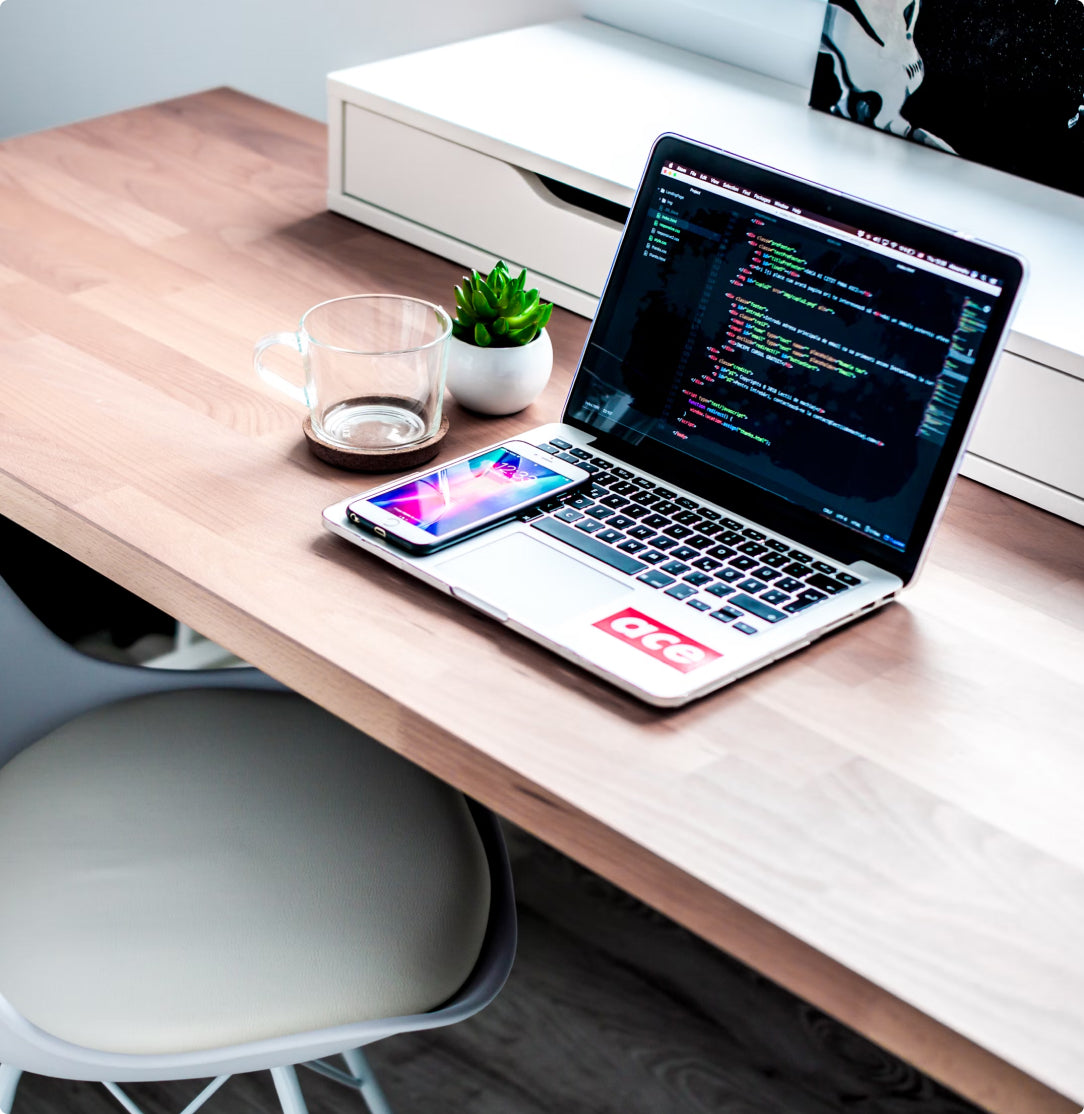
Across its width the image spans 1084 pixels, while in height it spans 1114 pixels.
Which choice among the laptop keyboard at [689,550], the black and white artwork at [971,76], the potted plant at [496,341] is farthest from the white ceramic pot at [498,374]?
the black and white artwork at [971,76]

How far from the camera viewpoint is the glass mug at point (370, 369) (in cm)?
91

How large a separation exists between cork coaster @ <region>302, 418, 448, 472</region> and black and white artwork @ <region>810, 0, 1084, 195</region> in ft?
1.96

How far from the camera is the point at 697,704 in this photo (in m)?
0.73

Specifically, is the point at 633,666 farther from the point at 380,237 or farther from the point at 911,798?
the point at 380,237

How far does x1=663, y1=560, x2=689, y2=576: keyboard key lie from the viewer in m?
0.81

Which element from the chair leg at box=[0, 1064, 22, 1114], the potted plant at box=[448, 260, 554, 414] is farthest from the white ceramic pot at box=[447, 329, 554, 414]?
the chair leg at box=[0, 1064, 22, 1114]

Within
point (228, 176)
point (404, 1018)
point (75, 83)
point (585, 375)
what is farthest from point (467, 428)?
point (75, 83)

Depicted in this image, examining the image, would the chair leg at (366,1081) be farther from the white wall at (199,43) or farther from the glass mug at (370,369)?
the white wall at (199,43)

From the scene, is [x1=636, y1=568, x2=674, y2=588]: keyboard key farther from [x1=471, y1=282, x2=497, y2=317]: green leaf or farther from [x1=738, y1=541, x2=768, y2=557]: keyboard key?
[x1=471, y1=282, x2=497, y2=317]: green leaf

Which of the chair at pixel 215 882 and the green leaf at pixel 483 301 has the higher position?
the green leaf at pixel 483 301

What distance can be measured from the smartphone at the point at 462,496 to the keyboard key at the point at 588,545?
0.07 ft

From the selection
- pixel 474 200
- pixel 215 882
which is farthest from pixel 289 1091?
pixel 474 200

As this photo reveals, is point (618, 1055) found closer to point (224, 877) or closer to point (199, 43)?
point (224, 877)

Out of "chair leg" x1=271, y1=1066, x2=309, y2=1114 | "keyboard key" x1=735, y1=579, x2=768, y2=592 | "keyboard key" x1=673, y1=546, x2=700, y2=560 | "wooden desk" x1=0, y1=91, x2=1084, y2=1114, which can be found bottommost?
"chair leg" x1=271, y1=1066, x2=309, y2=1114
